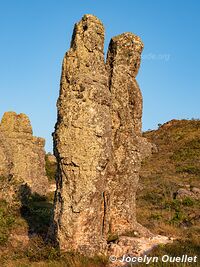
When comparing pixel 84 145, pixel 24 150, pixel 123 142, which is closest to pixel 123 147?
pixel 123 142

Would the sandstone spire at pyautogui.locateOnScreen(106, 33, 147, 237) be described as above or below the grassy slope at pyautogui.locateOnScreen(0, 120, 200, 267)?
above

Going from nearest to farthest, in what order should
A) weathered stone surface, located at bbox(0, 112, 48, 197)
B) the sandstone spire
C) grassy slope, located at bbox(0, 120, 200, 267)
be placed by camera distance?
grassy slope, located at bbox(0, 120, 200, 267)
the sandstone spire
weathered stone surface, located at bbox(0, 112, 48, 197)

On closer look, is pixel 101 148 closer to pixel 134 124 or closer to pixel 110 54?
pixel 134 124

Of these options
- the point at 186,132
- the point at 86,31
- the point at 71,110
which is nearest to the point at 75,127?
the point at 71,110

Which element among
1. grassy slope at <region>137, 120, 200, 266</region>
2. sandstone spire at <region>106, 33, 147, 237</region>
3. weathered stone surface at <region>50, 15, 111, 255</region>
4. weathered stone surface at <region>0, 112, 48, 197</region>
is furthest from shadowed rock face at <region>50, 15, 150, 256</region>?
weathered stone surface at <region>0, 112, 48, 197</region>

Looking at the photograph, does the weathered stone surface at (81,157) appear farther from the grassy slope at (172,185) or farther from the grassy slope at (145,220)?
the grassy slope at (172,185)

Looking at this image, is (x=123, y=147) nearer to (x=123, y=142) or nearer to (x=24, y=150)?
(x=123, y=142)

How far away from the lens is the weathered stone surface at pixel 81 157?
30.7 feet

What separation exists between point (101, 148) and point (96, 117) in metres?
0.76

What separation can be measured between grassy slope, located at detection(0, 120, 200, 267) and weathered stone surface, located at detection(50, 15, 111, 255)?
619 mm

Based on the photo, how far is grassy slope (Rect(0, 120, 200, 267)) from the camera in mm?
9300

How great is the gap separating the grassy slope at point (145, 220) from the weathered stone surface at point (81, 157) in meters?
0.62

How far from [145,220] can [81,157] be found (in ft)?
18.6

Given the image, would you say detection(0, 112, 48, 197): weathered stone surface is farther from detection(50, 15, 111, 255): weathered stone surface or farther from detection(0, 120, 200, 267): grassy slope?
detection(50, 15, 111, 255): weathered stone surface
